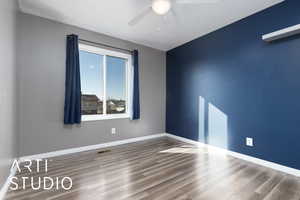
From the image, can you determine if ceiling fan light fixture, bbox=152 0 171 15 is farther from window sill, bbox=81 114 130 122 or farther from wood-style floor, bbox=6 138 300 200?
window sill, bbox=81 114 130 122

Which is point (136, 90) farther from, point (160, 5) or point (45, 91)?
point (160, 5)

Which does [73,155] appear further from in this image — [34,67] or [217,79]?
[217,79]

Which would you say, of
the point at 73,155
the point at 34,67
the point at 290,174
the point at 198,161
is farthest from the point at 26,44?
the point at 290,174

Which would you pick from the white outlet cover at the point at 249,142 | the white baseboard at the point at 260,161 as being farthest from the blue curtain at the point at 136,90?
the white outlet cover at the point at 249,142

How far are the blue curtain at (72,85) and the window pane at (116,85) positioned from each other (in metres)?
0.75

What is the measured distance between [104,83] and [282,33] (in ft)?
10.7

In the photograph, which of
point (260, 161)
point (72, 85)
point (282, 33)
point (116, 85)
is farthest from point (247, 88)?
point (72, 85)

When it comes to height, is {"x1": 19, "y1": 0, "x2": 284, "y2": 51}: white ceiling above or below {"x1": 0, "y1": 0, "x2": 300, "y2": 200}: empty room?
above

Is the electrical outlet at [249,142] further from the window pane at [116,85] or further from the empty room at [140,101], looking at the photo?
the window pane at [116,85]

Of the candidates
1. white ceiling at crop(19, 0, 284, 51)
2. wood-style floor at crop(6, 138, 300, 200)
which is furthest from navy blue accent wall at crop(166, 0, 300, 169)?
→ wood-style floor at crop(6, 138, 300, 200)

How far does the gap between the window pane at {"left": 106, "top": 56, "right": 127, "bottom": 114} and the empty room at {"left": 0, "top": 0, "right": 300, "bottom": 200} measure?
3cm

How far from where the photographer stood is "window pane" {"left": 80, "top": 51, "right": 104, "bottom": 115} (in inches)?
127

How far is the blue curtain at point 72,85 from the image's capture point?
2.82 metres

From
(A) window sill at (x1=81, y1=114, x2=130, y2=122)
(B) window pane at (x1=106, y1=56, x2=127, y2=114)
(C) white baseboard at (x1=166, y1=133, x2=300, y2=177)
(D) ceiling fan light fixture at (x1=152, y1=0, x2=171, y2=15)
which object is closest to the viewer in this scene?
(D) ceiling fan light fixture at (x1=152, y1=0, x2=171, y2=15)
